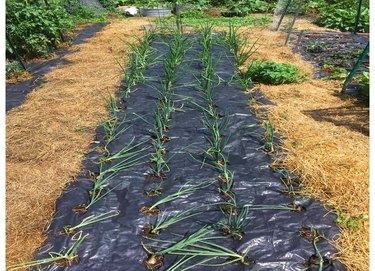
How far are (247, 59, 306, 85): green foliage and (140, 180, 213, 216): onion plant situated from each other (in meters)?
2.41

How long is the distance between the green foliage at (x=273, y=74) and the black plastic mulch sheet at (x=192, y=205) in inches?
43.3

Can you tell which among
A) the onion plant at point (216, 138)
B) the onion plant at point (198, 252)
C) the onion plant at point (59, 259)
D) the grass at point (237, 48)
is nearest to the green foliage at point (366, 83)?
the grass at point (237, 48)

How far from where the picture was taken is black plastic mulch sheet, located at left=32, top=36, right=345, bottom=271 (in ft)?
6.76

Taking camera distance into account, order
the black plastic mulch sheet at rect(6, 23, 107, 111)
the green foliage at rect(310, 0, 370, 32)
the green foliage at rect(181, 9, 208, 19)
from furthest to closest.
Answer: the green foliage at rect(181, 9, 208, 19) → the green foliage at rect(310, 0, 370, 32) → the black plastic mulch sheet at rect(6, 23, 107, 111)

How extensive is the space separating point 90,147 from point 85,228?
1.08 m

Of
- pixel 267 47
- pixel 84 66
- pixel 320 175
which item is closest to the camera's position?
pixel 320 175

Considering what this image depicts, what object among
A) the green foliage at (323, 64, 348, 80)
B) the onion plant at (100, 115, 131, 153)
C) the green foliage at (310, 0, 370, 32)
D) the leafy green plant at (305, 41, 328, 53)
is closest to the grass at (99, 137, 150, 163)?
the onion plant at (100, 115, 131, 153)

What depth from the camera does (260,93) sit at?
4.27 metres

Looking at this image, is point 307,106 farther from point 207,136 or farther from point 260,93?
point 207,136

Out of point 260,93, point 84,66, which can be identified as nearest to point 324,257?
point 260,93

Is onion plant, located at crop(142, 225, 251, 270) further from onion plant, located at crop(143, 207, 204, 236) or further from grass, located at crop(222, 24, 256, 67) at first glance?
grass, located at crop(222, 24, 256, 67)

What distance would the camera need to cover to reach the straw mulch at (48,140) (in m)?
2.34

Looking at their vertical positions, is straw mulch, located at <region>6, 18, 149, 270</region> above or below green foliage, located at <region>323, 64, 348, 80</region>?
above

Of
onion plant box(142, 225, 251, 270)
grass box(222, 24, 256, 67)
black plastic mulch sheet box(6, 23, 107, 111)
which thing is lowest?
black plastic mulch sheet box(6, 23, 107, 111)
